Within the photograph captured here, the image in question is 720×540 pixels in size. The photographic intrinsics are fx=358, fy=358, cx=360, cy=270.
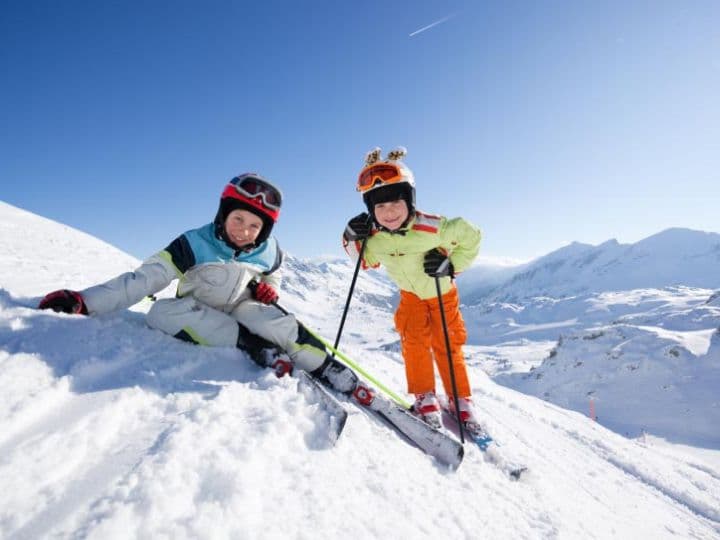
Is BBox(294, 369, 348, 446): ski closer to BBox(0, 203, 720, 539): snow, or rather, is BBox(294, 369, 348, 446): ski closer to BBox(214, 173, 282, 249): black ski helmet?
BBox(0, 203, 720, 539): snow

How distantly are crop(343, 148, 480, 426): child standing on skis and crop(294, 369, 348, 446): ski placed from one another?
1604 millimetres

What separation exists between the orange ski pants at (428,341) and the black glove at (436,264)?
57 centimetres

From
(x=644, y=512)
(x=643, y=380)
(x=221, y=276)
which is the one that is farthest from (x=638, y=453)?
(x=643, y=380)

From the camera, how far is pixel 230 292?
11.4 ft

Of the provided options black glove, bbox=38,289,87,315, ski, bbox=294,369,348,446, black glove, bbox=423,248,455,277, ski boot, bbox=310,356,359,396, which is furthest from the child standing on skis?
black glove, bbox=38,289,87,315

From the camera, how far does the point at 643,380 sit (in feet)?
68.1

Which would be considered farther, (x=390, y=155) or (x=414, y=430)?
(x=390, y=155)

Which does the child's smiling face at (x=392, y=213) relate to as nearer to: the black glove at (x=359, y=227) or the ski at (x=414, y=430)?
the black glove at (x=359, y=227)

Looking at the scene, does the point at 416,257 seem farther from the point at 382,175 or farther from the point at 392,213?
the point at 382,175

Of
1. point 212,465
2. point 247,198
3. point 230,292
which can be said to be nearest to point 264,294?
point 230,292

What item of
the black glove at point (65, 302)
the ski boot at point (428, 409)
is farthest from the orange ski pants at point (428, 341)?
the black glove at point (65, 302)

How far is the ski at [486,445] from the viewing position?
3.00 m

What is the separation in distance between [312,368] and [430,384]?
1493 millimetres

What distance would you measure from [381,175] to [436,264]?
1.12m
